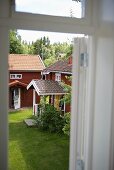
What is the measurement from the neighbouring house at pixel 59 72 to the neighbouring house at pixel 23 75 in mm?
306

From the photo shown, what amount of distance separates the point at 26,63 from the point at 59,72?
2.51 ft

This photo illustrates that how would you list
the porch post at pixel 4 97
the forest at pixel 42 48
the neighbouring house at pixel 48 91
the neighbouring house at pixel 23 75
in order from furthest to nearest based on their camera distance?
the neighbouring house at pixel 48 91 < the neighbouring house at pixel 23 75 < the forest at pixel 42 48 < the porch post at pixel 4 97

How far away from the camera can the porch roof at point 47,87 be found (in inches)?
117

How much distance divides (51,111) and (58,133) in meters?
0.37

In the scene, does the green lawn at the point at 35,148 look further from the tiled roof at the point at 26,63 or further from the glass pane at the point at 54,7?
the glass pane at the point at 54,7

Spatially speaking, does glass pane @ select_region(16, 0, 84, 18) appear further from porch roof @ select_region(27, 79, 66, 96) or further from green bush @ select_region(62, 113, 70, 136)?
green bush @ select_region(62, 113, 70, 136)

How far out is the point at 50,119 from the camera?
3266mm

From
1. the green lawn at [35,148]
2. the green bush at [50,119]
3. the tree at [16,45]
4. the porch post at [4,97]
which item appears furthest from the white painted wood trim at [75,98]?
the green bush at [50,119]

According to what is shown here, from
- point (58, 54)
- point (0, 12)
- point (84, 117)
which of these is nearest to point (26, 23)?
point (0, 12)

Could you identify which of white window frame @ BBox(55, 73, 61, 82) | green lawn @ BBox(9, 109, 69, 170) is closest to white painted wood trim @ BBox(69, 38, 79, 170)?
green lawn @ BBox(9, 109, 69, 170)

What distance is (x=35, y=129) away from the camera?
317cm

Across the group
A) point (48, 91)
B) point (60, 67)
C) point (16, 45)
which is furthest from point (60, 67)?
point (16, 45)

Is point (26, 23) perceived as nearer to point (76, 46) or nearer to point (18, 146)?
point (76, 46)

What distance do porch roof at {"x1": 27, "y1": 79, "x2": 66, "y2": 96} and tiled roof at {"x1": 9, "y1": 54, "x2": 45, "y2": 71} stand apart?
0.24m
